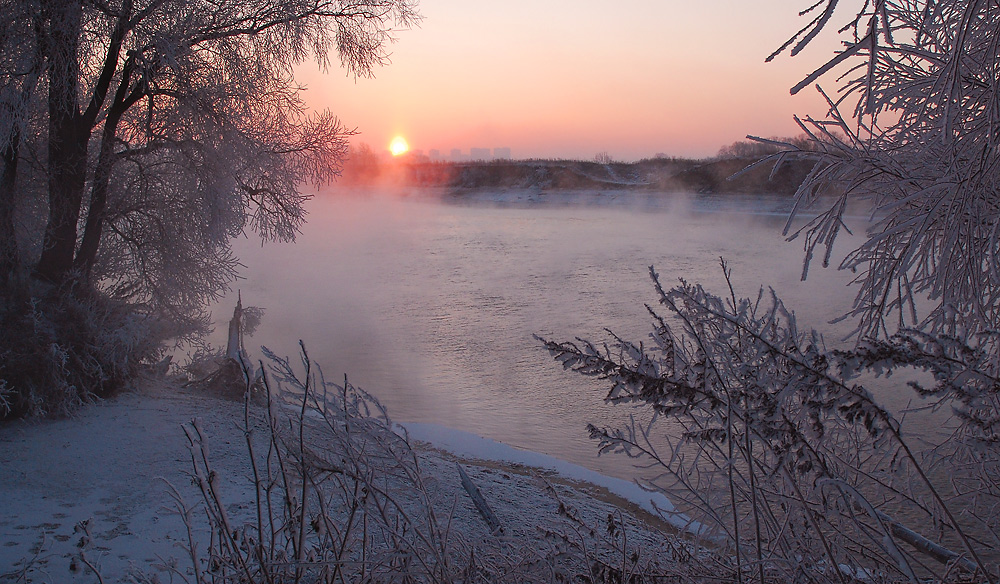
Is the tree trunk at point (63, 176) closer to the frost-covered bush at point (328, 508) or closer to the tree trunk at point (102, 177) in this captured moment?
the tree trunk at point (102, 177)

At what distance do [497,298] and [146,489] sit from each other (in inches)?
382

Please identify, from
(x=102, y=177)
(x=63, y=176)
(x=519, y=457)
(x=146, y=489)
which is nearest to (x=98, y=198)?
(x=102, y=177)

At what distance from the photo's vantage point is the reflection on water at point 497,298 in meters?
8.17

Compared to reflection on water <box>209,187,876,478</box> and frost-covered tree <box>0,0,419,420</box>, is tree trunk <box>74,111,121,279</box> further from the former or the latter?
reflection on water <box>209,187,876,478</box>

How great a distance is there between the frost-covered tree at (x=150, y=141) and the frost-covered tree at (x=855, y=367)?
5792 millimetres

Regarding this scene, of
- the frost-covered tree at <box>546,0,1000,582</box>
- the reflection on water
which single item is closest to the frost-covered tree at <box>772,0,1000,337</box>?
the frost-covered tree at <box>546,0,1000,582</box>

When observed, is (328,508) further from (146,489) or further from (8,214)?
(8,214)

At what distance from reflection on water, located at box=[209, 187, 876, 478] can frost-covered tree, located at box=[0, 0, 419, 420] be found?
2830 mm

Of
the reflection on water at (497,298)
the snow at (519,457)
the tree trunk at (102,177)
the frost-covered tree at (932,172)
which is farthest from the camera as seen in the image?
the reflection on water at (497,298)

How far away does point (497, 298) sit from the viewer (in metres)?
13.8

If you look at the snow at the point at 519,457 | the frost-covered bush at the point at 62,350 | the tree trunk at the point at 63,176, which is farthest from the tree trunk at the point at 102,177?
the snow at the point at 519,457

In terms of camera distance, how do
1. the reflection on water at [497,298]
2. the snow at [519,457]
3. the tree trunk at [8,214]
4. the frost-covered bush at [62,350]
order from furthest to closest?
the reflection on water at [497,298] < the tree trunk at [8,214] < the snow at [519,457] < the frost-covered bush at [62,350]

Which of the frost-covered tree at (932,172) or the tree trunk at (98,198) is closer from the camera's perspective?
the frost-covered tree at (932,172)

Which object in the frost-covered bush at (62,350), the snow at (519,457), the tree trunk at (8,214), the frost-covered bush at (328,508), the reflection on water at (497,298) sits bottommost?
the snow at (519,457)
